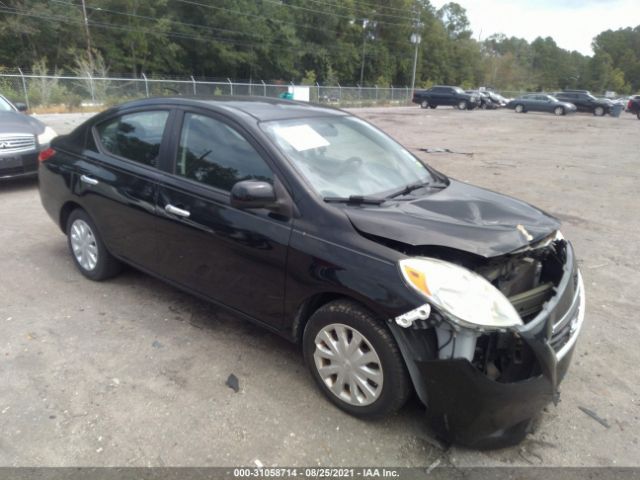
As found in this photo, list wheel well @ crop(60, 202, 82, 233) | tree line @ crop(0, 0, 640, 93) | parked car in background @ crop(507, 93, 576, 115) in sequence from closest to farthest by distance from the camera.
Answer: wheel well @ crop(60, 202, 82, 233), parked car in background @ crop(507, 93, 576, 115), tree line @ crop(0, 0, 640, 93)

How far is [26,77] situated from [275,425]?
26802 millimetres

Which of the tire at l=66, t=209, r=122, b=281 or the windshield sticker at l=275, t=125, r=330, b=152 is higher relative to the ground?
the windshield sticker at l=275, t=125, r=330, b=152

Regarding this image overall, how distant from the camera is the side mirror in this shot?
2764 mm

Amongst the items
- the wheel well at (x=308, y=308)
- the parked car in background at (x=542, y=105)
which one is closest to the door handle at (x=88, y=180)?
the wheel well at (x=308, y=308)

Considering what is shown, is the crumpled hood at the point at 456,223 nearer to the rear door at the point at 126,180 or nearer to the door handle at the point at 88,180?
the rear door at the point at 126,180

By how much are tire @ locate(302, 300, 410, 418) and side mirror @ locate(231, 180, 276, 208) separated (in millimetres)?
688

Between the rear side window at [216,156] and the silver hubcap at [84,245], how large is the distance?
1.37m

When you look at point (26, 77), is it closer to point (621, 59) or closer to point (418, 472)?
point (418, 472)

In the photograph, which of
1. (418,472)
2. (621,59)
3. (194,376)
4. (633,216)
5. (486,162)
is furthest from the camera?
(621,59)

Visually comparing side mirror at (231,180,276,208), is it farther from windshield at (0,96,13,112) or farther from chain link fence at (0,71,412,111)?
chain link fence at (0,71,412,111)

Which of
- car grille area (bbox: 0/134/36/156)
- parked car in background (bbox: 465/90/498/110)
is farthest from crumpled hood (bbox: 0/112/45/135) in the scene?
parked car in background (bbox: 465/90/498/110)

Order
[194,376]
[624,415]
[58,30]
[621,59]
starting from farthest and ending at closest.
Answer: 1. [621,59]
2. [58,30]
3. [194,376]
4. [624,415]

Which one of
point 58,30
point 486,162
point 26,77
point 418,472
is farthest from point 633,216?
point 58,30

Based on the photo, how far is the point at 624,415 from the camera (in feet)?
9.35
